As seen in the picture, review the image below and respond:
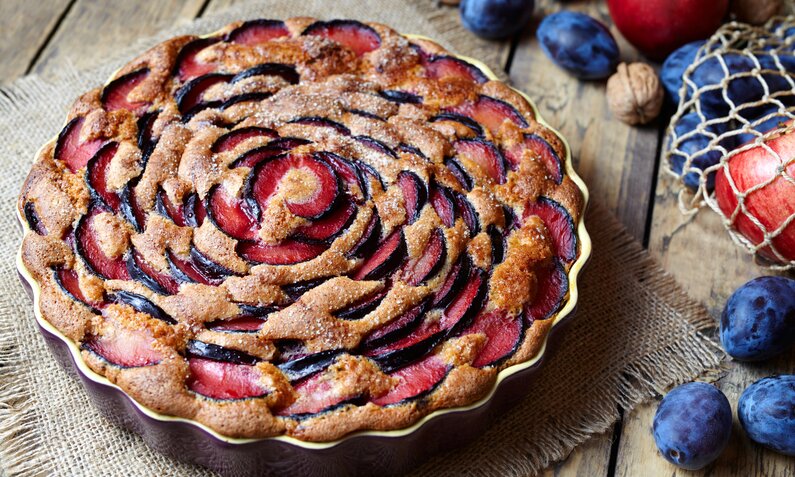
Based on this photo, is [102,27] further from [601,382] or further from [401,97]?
[601,382]

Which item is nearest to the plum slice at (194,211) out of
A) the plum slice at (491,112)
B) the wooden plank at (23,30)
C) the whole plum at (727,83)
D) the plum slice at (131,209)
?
the plum slice at (131,209)

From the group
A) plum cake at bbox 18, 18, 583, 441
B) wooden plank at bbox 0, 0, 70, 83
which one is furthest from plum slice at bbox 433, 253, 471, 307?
wooden plank at bbox 0, 0, 70, 83

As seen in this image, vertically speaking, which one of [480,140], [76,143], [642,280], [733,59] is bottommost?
[642,280]

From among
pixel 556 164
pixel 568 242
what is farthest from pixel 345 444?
pixel 556 164

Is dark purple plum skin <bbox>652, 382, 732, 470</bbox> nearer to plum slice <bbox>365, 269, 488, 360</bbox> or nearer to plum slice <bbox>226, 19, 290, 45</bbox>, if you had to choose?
plum slice <bbox>365, 269, 488, 360</bbox>

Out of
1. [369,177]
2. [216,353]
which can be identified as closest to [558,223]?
[369,177]

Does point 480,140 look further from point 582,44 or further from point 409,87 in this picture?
point 582,44

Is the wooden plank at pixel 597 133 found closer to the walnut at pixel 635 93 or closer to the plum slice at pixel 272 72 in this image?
the walnut at pixel 635 93
